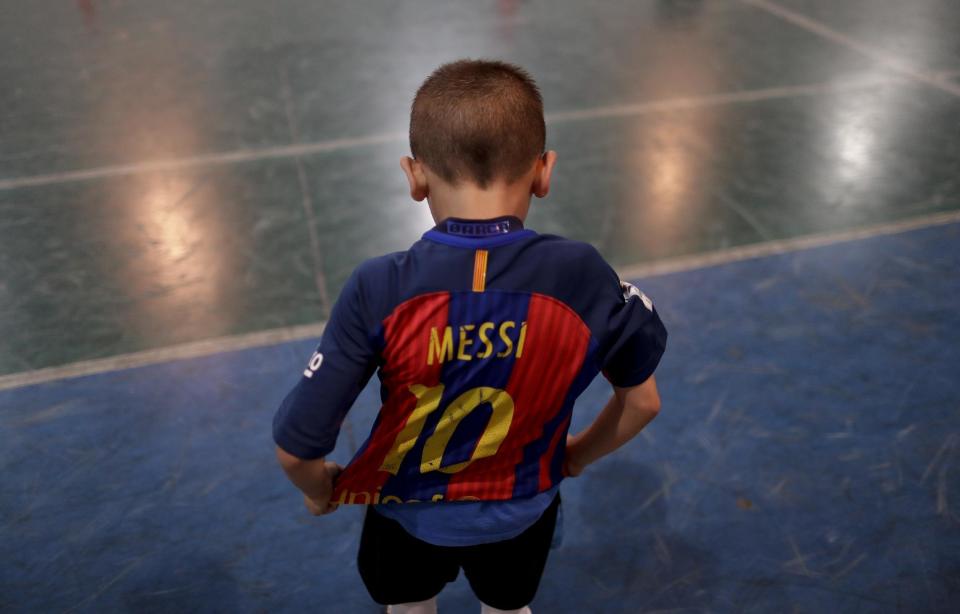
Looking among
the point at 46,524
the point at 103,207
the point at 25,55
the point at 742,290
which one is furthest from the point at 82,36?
the point at 742,290

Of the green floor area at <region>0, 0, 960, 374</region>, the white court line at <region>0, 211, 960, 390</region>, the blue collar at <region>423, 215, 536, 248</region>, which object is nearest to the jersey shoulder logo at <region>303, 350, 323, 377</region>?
the blue collar at <region>423, 215, 536, 248</region>

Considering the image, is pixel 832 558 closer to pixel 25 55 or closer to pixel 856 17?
pixel 856 17

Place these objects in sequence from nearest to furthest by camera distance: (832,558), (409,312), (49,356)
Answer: (409,312), (832,558), (49,356)

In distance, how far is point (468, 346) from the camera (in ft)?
4.53

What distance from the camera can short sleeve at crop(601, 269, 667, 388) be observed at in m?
1.43

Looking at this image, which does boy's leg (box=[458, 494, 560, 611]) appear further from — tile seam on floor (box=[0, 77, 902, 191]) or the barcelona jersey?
tile seam on floor (box=[0, 77, 902, 191])

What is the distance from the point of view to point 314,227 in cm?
445

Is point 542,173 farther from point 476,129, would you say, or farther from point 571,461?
point 571,461

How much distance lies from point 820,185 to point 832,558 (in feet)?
9.68

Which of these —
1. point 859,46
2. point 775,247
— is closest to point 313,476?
point 775,247

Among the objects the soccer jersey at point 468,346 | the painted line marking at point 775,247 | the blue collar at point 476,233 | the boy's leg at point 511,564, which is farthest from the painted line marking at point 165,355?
the blue collar at point 476,233

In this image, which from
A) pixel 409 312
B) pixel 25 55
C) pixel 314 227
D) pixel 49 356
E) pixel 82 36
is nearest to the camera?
pixel 409 312

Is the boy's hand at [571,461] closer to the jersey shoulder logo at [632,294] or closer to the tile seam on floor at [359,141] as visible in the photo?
the jersey shoulder logo at [632,294]

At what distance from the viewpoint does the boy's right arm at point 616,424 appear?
5.16 feet
